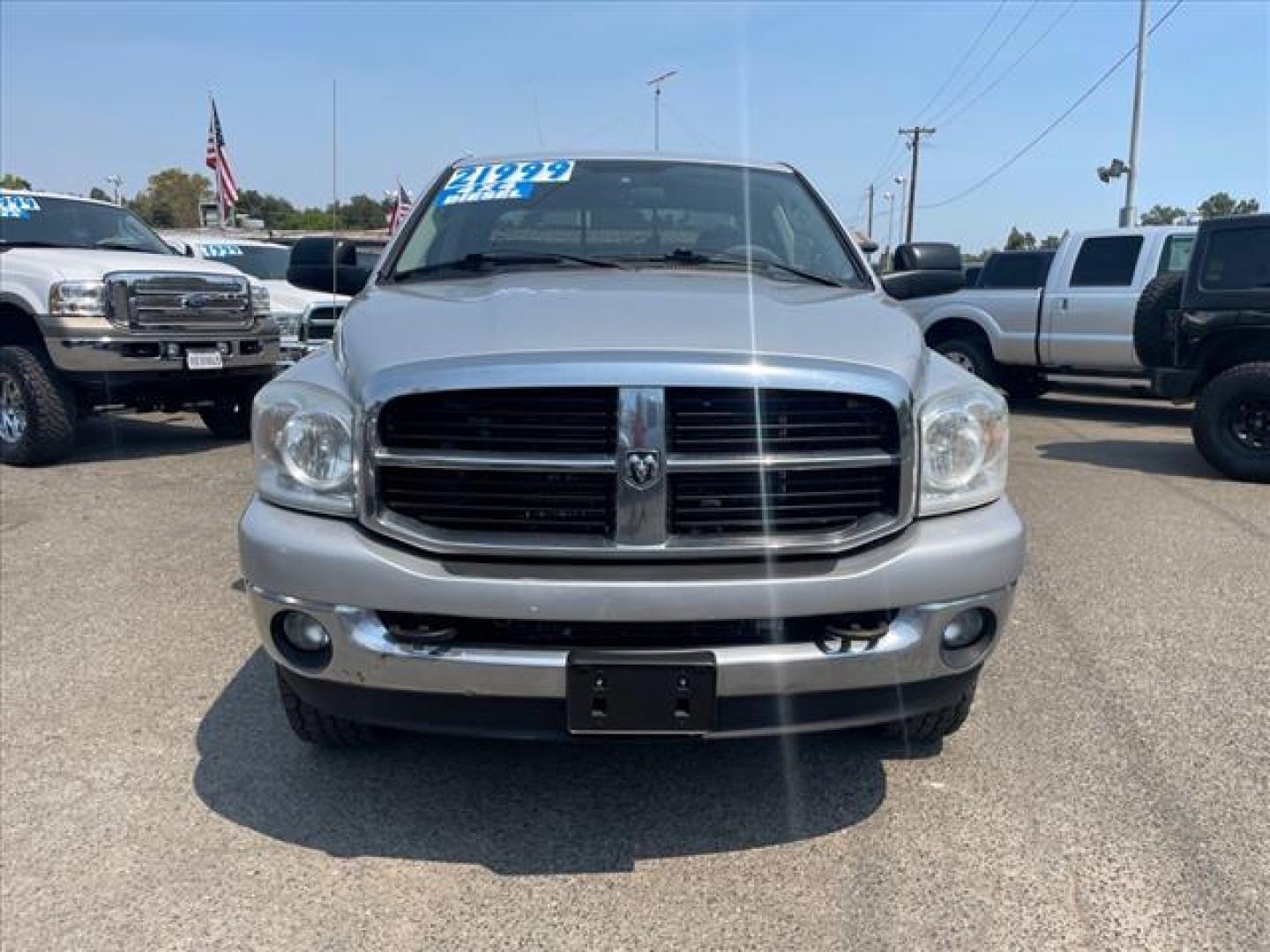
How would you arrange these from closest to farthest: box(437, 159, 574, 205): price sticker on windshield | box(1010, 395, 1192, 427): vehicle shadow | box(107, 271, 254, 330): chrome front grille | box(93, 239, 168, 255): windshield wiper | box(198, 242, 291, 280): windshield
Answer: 1. box(437, 159, 574, 205): price sticker on windshield
2. box(107, 271, 254, 330): chrome front grille
3. box(93, 239, 168, 255): windshield wiper
4. box(1010, 395, 1192, 427): vehicle shadow
5. box(198, 242, 291, 280): windshield

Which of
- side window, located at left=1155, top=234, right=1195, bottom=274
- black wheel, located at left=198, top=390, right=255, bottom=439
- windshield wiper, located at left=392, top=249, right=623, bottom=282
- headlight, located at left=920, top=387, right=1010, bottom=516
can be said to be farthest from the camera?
side window, located at left=1155, top=234, right=1195, bottom=274

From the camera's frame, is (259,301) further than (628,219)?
Yes

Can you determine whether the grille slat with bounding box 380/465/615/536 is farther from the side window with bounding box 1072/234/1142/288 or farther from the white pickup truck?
the side window with bounding box 1072/234/1142/288

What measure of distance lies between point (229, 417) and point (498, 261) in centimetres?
643

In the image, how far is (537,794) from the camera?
2906 millimetres

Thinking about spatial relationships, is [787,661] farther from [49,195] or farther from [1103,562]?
[49,195]

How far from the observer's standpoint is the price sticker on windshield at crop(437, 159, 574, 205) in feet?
12.6

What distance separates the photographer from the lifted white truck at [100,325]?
292 inches

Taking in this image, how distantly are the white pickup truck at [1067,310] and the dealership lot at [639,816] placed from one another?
271 inches

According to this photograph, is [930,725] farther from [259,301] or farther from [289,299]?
[289,299]

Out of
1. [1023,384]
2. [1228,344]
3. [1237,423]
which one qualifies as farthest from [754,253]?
[1023,384]

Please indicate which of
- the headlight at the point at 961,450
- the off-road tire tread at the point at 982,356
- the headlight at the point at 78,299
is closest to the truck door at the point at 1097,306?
the off-road tire tread at the point at 982,356

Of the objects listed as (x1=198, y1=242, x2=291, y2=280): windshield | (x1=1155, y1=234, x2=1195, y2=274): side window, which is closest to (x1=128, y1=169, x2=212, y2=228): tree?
(x1=198, y1=242, x2=291, y2=280): windshield

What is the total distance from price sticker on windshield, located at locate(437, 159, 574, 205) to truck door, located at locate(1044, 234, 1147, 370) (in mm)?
8261
